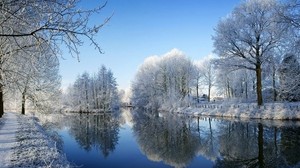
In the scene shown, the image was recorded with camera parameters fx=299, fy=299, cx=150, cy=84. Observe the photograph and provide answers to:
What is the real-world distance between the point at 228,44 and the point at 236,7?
12.9 feet

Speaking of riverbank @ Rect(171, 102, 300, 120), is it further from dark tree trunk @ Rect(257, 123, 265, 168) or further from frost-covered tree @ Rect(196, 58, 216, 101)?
frost-covered tree @ Rect(196, 58, 216, 101)

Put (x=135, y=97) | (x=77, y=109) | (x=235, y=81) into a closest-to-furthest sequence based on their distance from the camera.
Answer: (x=235, y=81) → (x=77, y=109) → (x=135, y=97)

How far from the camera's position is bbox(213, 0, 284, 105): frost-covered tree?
28.1m

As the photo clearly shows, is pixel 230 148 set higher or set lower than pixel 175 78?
lower

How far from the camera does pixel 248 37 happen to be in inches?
1114

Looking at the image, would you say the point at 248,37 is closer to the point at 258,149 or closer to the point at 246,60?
the point at 246,60

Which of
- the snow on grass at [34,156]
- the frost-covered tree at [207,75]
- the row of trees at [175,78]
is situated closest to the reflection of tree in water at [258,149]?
the snow on grass at [34,156]

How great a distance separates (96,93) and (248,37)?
185ft

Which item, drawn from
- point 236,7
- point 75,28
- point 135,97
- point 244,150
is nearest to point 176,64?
point 135,97

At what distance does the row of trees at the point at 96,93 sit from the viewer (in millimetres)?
76000

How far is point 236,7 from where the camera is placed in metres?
29.8

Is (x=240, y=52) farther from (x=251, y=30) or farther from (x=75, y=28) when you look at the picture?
(x=75, y=28)

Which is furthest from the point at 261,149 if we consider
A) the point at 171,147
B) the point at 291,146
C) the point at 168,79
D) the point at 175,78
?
the point at 168,79

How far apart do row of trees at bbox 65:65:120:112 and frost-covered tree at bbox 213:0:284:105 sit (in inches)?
1927
